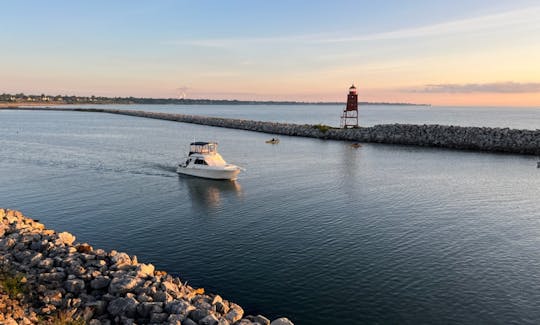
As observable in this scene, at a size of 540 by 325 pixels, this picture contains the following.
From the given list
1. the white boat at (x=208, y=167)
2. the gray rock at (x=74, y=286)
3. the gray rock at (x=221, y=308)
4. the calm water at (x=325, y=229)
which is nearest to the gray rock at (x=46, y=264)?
the gray rock at (x=74, y=286)

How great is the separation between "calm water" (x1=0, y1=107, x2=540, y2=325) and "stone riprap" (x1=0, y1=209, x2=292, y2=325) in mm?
3043

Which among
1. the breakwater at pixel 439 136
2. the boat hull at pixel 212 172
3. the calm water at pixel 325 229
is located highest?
the breakwater at pixel 439 136

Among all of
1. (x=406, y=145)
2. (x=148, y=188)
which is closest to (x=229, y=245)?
(x=148, y=188)

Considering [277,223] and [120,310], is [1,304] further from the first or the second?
[277,223]

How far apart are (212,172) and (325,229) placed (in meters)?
20.6

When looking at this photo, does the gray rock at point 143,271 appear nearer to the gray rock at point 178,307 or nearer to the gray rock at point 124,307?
the gray rock at point 124,307

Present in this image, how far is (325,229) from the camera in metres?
27.5

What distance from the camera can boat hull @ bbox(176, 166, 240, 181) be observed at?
143 feet

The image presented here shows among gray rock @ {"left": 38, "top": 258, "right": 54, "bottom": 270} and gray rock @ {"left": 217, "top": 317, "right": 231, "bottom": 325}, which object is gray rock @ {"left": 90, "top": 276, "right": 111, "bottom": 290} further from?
gray rock @ {"left": 217, "top": 317, "right": 231, "bottom": 325}

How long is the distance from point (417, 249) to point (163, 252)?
15.4 meters

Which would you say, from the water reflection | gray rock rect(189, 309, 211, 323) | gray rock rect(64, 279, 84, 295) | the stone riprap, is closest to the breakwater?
the water reflection

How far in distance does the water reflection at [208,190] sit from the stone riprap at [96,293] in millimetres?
15706

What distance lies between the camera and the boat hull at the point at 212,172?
43719mm

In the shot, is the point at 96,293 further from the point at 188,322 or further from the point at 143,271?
the point at 188,322
